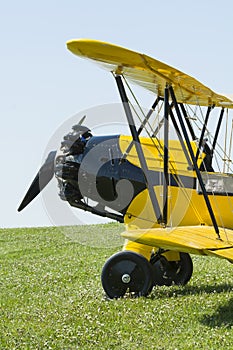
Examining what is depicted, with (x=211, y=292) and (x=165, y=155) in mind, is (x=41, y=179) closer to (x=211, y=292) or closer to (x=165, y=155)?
(x=165, y=155)

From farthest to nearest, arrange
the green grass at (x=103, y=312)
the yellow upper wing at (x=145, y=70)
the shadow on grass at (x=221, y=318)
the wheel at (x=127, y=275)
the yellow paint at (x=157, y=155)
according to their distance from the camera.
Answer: the yellow paint at (x=157, y=155) < the wheel at (x=127, y=275) < the shadow on grass at (x=221, y=318) < the yellow upper wing at (x=145, y=70) < the green grass at (x=103, y=312)

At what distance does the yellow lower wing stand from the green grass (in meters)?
0.81

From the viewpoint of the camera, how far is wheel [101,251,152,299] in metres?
9.12

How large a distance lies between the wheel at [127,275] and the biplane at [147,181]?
14 millimetres

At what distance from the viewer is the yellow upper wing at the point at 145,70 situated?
7.60 metres

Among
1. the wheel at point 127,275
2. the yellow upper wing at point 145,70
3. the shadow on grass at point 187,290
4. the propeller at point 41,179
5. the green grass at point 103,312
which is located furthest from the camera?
the propeller at point 41,179

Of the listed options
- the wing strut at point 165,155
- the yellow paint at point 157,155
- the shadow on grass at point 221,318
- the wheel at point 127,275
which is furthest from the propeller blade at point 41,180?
the shadow on grass at point 221,318

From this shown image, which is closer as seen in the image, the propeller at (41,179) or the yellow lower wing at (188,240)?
the yellow lower wing at (188,240)

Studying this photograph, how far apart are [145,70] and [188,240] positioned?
2.28 meters

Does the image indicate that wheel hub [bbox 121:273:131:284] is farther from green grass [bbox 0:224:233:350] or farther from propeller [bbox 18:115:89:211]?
propeller [bbox 18:115:89:211]

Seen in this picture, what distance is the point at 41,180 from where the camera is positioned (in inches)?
395

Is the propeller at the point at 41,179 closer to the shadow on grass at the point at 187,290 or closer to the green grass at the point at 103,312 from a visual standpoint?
the green grass at the point at 103,312

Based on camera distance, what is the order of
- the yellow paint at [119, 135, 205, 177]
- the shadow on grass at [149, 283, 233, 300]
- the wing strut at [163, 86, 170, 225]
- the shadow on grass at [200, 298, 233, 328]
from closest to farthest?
the shadow on grass at [200, 298, 233, 328]
the wing strut at [163, 86, 170, 225]
the shadow on grass at [149, 283, 233, 300]
the yellow paint at [119, 135, 205, 177]

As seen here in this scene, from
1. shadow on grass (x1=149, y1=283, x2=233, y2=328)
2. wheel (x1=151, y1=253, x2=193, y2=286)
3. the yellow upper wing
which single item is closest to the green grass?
shadow on grass (x1=149, y1=283, x2=233, y2=328)
